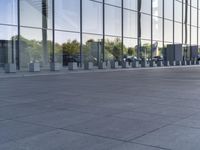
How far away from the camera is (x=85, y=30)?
113ft

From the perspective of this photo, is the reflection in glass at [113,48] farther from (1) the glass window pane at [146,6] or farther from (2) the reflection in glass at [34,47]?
(2) the reflection in glass at [34,47]

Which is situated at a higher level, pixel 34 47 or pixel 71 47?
pixel 71 47

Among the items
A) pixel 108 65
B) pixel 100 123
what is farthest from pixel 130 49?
pixel 100 123

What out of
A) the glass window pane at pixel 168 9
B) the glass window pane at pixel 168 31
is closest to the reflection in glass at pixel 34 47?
the glass window pane at pixel 168 31

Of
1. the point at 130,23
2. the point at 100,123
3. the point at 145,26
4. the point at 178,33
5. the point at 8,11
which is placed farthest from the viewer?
the point at 178,33

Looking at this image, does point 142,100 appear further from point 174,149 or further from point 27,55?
point 27,55

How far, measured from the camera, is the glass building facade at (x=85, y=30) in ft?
92.4

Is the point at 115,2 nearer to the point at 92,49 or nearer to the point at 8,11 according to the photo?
the point at 92,49

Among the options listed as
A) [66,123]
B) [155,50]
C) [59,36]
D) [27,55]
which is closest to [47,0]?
[59,36]

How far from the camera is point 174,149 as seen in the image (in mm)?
5125

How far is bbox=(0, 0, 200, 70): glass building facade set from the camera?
92.4ft

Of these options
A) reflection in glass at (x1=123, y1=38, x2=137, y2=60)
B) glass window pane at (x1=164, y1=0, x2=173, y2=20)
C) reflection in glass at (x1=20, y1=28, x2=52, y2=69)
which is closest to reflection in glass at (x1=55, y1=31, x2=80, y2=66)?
reflection in glass at (x1=20, y1=28, x2=52, y2=69)

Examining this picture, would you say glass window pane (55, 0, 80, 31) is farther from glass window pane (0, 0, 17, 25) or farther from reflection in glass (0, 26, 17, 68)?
reflection in glass (0, 26, 17, 68)

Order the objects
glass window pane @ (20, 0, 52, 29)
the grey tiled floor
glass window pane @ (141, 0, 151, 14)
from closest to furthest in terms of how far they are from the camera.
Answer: the grey tiled floor, glass window pane @ (20, 0, 52, 29), glass window pane @ (141, 0, 151, 14)
